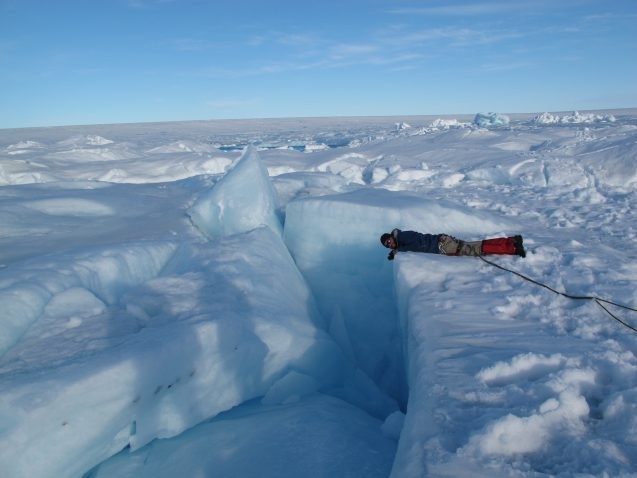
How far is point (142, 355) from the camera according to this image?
2.17m

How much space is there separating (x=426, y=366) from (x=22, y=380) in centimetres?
187

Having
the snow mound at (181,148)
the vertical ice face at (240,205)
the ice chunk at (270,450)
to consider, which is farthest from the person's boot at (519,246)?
the snow mound at (181,148)

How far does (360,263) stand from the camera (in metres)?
4.19

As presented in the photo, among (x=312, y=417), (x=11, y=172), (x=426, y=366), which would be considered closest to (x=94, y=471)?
(x=312, y=417)

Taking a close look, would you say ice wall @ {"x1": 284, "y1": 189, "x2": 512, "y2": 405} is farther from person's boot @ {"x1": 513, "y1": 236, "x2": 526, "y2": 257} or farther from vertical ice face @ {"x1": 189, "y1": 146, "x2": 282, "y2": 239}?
person's boot @ {"x1": 513, "y1": 236, "x2": 526, "y2": 257}

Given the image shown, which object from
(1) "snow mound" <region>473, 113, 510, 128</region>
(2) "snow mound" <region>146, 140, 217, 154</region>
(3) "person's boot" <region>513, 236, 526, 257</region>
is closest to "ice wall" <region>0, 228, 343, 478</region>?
(3) "person's boot" <region>513, 236, 526, 257</region>

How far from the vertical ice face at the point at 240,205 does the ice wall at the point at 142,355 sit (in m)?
1.26

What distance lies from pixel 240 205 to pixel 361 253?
1.63 metres

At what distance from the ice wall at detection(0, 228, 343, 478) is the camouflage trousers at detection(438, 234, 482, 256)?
123 centimetres

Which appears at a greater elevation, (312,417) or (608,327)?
(608,327)

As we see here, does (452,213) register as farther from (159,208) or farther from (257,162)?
(159,208)

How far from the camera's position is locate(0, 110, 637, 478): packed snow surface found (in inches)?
63.1

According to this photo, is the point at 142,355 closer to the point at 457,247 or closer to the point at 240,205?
the point at 457,247

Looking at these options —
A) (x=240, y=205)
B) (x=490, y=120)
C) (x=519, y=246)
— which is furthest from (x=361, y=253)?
(x=490, y=120)
